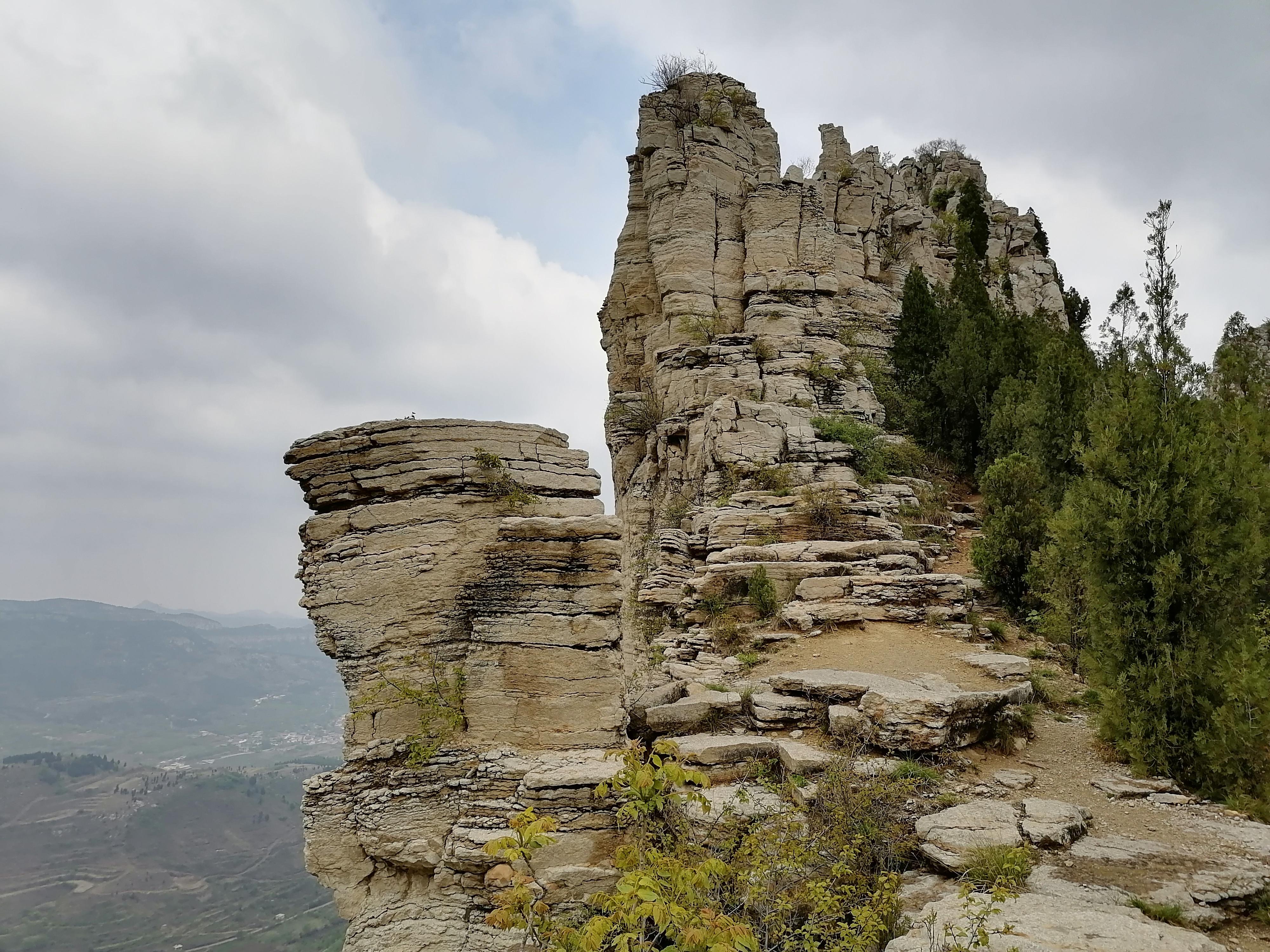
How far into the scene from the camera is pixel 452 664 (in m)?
7.14

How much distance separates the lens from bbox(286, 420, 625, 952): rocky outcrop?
21.0 feet

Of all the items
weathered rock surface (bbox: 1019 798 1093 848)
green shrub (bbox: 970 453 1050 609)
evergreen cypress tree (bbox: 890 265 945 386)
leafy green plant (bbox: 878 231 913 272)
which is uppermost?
leafy green plant (bbox: 878 231 913 272)

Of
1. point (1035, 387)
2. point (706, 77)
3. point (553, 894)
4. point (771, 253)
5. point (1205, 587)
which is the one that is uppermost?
point (706, 77)

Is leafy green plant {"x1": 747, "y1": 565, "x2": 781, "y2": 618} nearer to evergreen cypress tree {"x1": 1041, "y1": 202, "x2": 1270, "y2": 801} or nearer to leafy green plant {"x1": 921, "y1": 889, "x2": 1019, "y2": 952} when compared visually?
evergreen cypress tree {"x1": 1041, "y1": 202, "x2": 1270, "y2": 801}

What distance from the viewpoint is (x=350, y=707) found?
6.93 metres

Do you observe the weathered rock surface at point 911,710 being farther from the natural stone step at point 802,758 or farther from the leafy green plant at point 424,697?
the leafy green plant at point 424,697

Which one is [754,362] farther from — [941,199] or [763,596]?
[941,199]

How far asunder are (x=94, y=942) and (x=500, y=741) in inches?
3312

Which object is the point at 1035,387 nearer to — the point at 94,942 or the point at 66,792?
the point at 94,942

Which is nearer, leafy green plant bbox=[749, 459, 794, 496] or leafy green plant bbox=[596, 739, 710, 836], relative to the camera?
leafy green plant bbox=[596, 739, 710, 836]

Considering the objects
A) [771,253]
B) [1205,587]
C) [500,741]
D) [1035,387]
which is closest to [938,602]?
[1205,587]

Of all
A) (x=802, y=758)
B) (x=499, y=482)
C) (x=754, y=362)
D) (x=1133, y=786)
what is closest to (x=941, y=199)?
(x=754, y=362)

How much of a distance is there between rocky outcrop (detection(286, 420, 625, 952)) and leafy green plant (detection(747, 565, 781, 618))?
8.30 metres

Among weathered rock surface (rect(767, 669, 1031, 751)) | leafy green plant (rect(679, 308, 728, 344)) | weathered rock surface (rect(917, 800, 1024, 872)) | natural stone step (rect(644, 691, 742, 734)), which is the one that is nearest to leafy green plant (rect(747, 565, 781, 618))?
weathered rock surface (rect(767, 669, 1031, 751))
